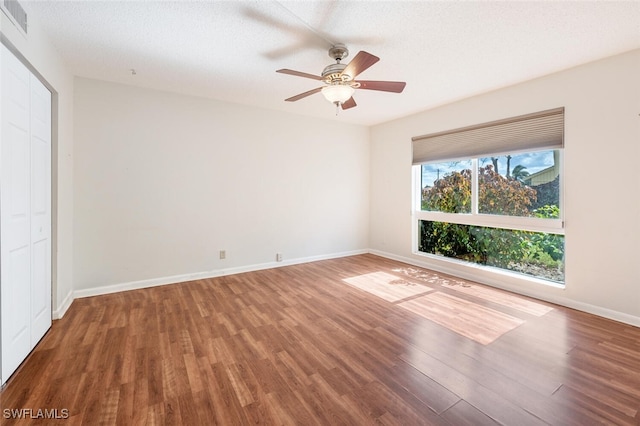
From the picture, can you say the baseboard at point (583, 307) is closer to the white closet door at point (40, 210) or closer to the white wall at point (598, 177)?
the white wall at point (598, 177)

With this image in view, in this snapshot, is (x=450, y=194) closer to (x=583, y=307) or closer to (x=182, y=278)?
(x=583, y=307)

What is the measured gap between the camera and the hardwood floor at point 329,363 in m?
1.59

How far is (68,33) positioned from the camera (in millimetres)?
2426

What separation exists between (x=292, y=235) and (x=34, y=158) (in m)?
3.34

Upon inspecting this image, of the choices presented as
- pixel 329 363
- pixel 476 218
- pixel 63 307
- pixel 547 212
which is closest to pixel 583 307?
pixel 547 212

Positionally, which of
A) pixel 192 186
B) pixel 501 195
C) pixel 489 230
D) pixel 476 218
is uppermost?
pixel 192 186

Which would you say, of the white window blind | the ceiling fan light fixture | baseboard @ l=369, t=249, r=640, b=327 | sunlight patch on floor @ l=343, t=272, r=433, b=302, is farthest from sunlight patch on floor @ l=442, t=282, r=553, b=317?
the ceiling fan light fixture

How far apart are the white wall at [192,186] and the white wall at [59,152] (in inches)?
8.1

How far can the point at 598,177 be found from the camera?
289 centimetres

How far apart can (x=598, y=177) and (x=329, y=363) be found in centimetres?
331

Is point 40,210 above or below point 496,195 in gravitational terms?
below

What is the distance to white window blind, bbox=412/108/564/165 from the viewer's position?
3.22 metres

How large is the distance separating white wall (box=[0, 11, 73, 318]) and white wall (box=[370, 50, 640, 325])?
484 centimetres

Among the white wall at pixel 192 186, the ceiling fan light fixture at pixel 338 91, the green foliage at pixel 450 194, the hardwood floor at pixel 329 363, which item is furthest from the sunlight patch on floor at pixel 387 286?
the ceiling fan light fixture at pixel 338 91
